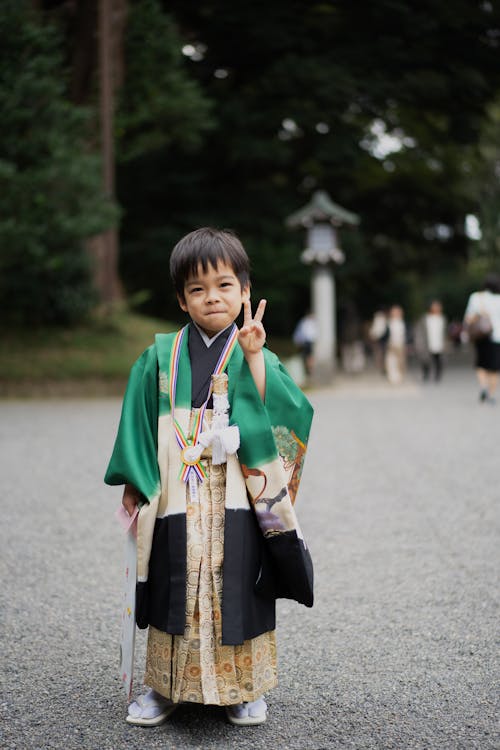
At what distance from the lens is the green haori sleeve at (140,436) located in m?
2.54

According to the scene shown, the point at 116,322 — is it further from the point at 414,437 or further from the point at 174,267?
the point at 174,267

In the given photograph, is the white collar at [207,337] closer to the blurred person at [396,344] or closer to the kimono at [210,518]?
the kimono at [210,518]

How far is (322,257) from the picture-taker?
17.4m

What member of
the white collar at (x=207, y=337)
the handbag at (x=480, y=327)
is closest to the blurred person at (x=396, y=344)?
the handbag at (x=480, y=327)

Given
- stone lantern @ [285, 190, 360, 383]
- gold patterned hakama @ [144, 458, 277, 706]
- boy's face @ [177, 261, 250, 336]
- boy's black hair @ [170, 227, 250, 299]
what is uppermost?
stone lantern @ [285, 190, 360, 383]

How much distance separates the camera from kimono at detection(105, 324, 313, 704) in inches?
99.6

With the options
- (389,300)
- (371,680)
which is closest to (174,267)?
(371,680)

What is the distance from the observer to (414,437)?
9.46 m

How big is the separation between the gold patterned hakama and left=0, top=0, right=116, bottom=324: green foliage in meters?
10.3

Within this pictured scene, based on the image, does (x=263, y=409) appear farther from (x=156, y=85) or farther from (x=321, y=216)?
(x=321, y=216)

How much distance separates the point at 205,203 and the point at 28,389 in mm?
9172

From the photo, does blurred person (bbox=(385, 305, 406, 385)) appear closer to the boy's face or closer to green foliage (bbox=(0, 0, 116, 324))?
green foliage (bbox=(0, 0, 116, 324))

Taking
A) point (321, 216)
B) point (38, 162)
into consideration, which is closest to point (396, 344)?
point (321, 216)

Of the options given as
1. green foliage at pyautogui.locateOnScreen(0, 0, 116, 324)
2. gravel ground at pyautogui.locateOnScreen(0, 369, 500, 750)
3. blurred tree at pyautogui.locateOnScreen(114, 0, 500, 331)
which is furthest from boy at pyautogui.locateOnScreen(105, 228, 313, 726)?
blurred tree at pyautogui.locateOnScreen(114, 0, 500, 331)
